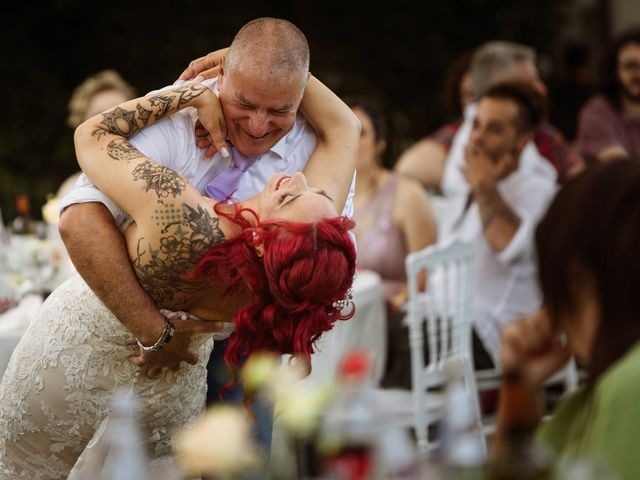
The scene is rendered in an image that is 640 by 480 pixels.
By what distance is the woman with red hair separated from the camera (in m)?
2.54

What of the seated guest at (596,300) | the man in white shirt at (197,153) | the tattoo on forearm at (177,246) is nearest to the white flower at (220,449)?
the seated guest at (596,300)

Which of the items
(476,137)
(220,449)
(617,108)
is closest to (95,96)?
(476,137)

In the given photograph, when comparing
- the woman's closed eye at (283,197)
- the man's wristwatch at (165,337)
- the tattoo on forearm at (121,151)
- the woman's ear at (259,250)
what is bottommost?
the man's wristwatch at (165,337)

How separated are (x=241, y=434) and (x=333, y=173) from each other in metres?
1.40

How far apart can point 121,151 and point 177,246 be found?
251mm

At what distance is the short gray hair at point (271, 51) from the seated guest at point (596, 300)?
961 millimetres

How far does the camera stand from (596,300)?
186 centimetres

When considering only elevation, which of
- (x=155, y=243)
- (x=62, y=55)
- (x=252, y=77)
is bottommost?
(x=155, y=243)

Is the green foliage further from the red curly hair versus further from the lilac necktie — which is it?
the red curly hair

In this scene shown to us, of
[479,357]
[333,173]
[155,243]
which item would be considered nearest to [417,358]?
[479,357]

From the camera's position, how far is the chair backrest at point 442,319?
483 cm

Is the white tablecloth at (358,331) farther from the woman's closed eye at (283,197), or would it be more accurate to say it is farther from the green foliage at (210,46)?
the green foliage at (210,46)

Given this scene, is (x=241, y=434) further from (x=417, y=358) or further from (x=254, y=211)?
(x=417, y=358)

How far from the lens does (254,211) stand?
2635 mm
